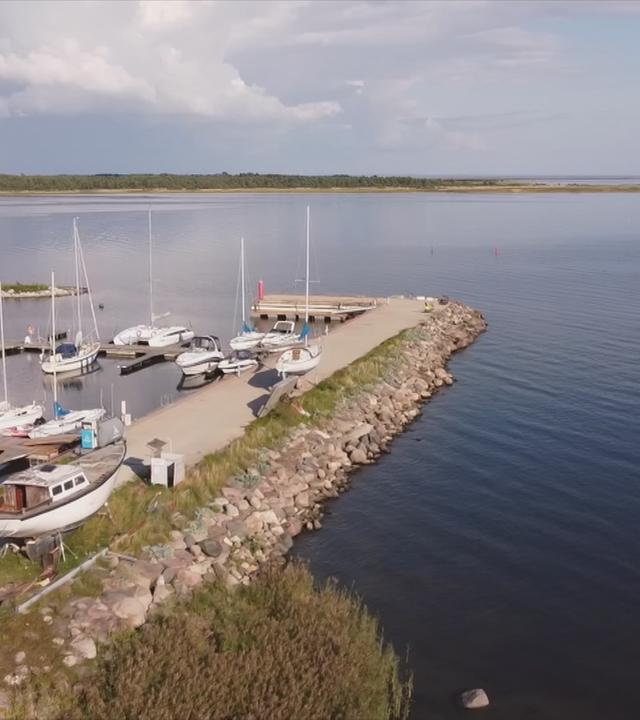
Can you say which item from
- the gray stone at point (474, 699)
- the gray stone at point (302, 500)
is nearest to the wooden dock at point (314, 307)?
the gray stone at point (302, 500)

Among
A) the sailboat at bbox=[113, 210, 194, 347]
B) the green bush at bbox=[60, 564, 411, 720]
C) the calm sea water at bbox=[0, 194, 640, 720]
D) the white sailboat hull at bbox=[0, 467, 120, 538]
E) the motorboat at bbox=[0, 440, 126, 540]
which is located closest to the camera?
the green bush at bbox=[60, 564, 411, 720]

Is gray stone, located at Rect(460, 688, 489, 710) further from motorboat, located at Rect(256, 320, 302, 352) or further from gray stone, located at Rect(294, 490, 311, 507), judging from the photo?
motorboat, located at Rect(256, 320, 302, 352)

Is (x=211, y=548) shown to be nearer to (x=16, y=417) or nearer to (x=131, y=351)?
(x=16, y=417)

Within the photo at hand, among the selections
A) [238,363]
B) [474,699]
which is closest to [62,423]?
[238,363]

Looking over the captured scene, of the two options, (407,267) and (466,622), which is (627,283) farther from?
(466,622)

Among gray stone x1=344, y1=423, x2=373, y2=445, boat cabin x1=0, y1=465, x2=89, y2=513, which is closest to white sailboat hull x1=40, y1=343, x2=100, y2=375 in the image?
gray stone x1=344, y1=423, x2=373, y2=445

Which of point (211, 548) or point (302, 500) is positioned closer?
point (211, 548)

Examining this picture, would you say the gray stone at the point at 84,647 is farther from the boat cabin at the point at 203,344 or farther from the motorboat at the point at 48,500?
the boat cabin at the point at 203,344
